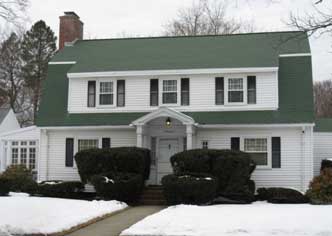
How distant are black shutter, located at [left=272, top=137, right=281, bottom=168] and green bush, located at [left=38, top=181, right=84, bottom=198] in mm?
8445

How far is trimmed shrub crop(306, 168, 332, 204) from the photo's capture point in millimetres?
20625

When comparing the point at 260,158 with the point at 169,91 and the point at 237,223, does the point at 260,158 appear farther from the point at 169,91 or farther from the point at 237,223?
the point at 237,223

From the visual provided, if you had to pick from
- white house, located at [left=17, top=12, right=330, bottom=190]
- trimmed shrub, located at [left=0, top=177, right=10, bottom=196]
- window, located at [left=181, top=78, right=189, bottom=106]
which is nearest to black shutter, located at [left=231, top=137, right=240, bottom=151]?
white house, located at [left=17, top=12, right=330, bottom=190]

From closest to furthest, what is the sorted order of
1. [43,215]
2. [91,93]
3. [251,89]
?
1. [43,215]
2. [251,89]
3. [91,93]

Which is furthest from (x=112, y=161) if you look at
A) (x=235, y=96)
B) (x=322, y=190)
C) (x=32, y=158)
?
(x=322, y=190)

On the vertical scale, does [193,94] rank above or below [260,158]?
above

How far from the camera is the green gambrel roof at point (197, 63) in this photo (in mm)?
23984

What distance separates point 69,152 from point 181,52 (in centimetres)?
729

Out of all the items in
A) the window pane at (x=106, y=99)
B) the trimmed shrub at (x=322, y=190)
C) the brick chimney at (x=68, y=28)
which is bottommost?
the trimmed shrub at (x=322, y=190)

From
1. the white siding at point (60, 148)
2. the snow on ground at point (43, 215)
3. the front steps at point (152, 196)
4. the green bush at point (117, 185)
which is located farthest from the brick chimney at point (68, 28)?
the snow on ground at point (43, 215)

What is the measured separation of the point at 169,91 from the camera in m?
25.2

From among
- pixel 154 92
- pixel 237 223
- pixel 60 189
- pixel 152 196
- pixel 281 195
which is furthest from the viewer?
pixel 154 92

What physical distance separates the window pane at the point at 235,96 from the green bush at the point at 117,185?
5.83 meters

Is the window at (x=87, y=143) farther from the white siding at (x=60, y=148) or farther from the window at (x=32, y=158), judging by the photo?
the window at (x=32, y=158)
